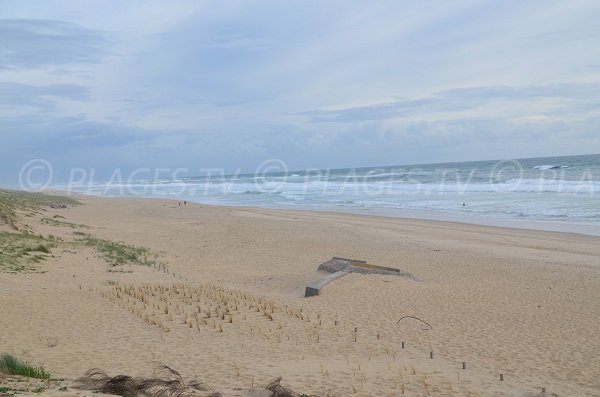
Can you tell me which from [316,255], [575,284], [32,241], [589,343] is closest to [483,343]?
[589,343]

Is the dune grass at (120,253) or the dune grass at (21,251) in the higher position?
the dune grass at (21,251)

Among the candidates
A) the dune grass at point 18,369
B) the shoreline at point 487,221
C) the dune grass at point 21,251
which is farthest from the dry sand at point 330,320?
the shoreline at point 487,221

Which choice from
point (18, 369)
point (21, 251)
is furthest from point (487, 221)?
point (18, 369)

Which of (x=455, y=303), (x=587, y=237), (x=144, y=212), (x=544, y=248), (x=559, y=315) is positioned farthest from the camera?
(x=144, y=212)

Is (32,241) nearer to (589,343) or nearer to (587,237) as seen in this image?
(589,343)

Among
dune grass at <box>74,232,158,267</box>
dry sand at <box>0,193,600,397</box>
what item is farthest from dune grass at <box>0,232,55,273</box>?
dune grass at <box>74,232,158,267</box>

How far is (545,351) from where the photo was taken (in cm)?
878

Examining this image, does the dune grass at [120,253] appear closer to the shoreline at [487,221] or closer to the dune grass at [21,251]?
the dune grass at [21,251]

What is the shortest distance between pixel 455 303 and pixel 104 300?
7.42 metres

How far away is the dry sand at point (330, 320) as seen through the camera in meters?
7.26

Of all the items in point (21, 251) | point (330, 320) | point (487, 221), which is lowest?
point (330, 320)

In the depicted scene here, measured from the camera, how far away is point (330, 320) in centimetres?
1053

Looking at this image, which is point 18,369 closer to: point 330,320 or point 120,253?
point 330,320

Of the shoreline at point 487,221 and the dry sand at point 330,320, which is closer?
the dry sand at point 330,320
